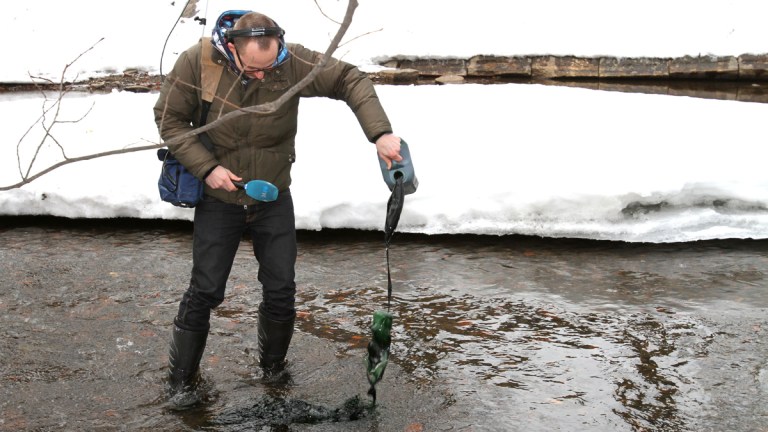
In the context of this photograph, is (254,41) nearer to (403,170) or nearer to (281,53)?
(281,53)

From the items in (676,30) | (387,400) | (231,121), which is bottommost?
(387,400)

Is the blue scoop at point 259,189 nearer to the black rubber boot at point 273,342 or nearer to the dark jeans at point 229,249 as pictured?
the dark jeans at point 229,249

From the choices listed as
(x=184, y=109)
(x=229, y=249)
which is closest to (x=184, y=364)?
(x=229, y=249)

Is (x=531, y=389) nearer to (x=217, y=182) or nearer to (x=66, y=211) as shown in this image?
(x=217, y=182)

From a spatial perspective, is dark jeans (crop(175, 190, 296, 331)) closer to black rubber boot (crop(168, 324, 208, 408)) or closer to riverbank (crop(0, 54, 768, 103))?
black rubber boot (crop(168, 324, 208, 408))

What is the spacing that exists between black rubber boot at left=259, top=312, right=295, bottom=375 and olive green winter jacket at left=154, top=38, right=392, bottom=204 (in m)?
0.72

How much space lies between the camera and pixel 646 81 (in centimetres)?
1203

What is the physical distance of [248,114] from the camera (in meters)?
3.89

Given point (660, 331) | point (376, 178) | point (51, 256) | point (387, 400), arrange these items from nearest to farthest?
point (387, 400)
point (660, 331)
point (51, 256)
point (376, 178)

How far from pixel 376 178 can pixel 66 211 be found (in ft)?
8.51

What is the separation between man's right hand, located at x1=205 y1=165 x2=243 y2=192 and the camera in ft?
13.0

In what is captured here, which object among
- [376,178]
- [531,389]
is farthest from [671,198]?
[531,389]

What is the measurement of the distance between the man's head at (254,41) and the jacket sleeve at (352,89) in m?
0.24

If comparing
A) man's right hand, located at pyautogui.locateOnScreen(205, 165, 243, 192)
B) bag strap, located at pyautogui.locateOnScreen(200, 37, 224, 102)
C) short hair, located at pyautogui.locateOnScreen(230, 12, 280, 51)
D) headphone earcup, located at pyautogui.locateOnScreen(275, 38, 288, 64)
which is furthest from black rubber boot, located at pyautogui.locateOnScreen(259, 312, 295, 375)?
short hair, located at pyautogui.locateOnScreen(230, 12, 280, 51)
